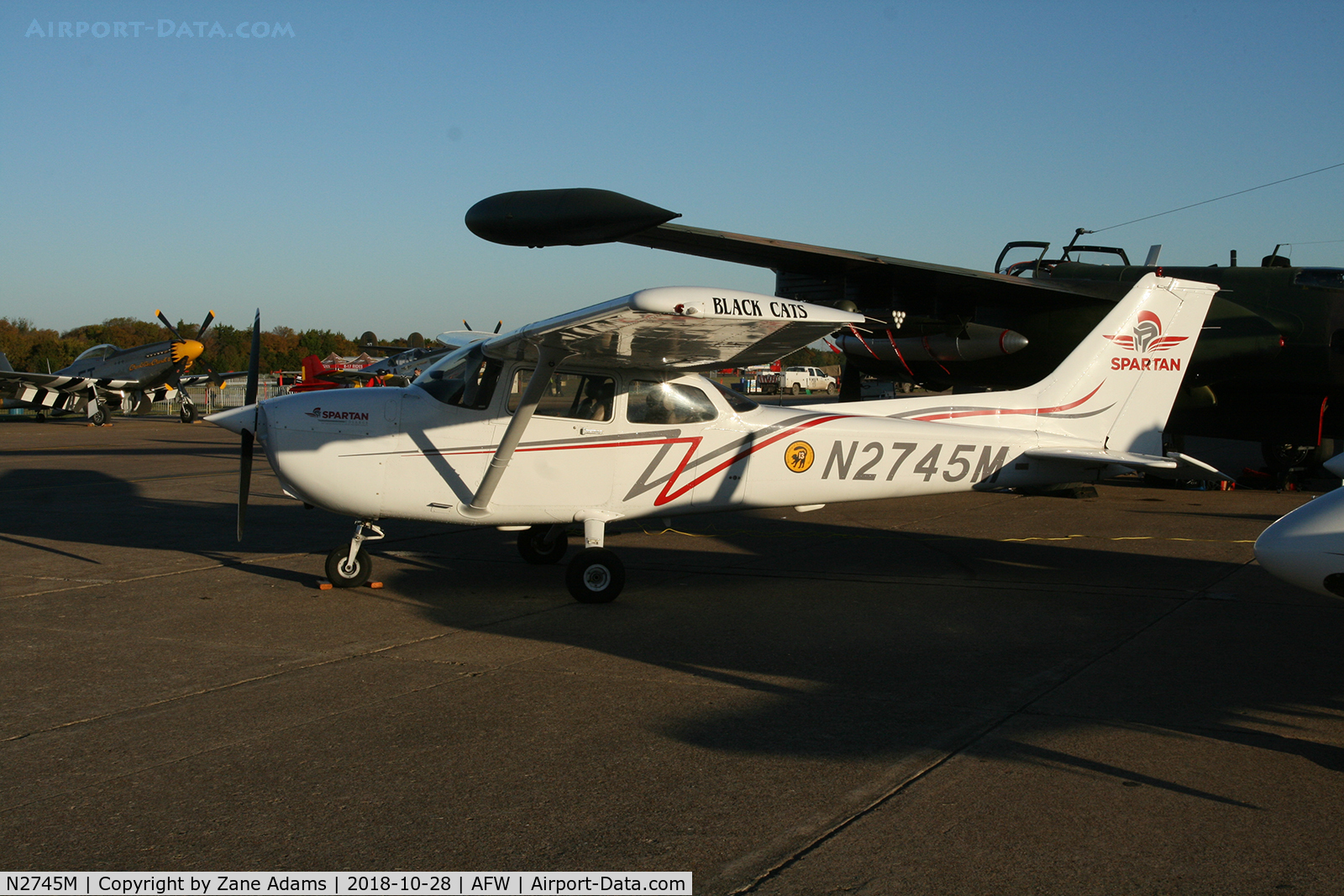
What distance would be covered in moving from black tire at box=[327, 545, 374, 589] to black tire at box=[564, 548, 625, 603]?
1724 mm

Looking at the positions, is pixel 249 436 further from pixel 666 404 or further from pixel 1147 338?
pixel 1147 338

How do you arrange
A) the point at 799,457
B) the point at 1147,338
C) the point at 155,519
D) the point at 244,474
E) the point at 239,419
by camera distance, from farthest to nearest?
the point at 155,519, the point at 1147,338, the point at 799,457, the point at 244,474, the point at 239,419

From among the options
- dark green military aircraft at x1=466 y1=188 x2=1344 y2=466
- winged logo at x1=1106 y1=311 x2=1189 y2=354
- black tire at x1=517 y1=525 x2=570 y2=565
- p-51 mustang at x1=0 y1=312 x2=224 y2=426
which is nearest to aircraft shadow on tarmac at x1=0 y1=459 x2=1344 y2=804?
black tire at x1=517 y1=525 x2=570 y2=565

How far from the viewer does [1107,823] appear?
338 cm

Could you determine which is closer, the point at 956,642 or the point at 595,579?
the point at 956,642

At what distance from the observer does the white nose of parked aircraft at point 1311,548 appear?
4.23m

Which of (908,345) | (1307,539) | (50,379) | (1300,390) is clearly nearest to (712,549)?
(1307,539)

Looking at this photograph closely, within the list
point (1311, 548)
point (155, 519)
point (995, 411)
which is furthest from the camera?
point (155, 519)

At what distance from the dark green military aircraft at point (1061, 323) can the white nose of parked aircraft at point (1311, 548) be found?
30.4 ft

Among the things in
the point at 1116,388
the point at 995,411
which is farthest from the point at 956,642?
the point at 1116,388

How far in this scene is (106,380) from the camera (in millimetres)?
32781

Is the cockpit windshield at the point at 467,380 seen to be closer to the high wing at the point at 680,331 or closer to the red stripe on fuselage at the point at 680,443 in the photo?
the high wing at the point at 680,331

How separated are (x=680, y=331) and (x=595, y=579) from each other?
1.96 metres

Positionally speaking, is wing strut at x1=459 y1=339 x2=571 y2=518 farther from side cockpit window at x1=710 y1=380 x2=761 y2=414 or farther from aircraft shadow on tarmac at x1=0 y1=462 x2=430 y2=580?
aircraft shadow on tarmac at x1=0 y1=462 x2=430 y2=580
